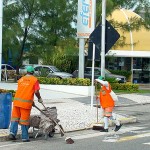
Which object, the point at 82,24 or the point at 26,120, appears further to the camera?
the point at 82,24

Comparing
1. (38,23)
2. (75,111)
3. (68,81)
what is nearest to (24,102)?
(75,111)

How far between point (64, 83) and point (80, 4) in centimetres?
466

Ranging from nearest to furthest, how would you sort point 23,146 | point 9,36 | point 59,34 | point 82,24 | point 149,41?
1. point 23,146
2. point 82,24
3. point 9,36
4. point 59,34
5. point 149,41

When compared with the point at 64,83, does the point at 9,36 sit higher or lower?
higher

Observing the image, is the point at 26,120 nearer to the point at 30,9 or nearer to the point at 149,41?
the point at 30,9

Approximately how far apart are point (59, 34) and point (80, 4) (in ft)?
23.6

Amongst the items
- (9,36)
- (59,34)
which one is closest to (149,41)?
(59,34)

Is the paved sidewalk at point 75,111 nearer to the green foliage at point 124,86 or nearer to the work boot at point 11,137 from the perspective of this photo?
the work boot at point 11,137

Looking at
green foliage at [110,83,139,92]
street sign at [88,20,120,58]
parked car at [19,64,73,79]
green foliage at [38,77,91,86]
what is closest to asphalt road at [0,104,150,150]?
street sign at [88,20,120,58]

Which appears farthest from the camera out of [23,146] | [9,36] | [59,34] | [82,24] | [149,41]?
[149,41]

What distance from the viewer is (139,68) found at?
148ft

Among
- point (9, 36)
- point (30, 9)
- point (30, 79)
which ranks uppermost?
point (30, 9)

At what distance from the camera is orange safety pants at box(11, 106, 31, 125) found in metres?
11.1

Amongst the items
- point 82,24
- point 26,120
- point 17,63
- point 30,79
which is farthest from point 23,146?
point 17,63
